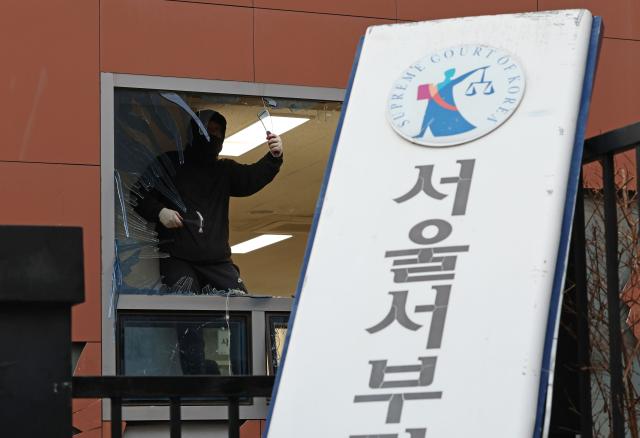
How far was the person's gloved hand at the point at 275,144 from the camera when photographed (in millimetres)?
9062

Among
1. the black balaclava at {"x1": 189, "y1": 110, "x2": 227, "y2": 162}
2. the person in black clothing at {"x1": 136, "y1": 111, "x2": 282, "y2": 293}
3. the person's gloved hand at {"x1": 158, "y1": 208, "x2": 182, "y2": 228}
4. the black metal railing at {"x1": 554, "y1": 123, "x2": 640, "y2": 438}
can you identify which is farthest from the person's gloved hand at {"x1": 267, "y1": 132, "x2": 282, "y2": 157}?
the black metal railing at {"x1": 554, "y1": 123, "x2": 640, "y2": 438}

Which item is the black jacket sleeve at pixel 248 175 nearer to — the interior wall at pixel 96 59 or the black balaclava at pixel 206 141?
the black balaclava at pixel 206 141

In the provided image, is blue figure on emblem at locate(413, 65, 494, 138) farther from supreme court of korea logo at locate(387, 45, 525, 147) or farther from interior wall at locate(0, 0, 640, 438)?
interior wall at locate(0, 0, 640, 438)

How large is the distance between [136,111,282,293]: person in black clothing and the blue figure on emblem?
476 centimetres

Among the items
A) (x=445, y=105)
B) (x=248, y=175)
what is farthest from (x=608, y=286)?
(x=248, y=175)

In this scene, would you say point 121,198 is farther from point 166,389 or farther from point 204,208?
point 166,389

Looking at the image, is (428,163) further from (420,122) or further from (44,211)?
(44,211)

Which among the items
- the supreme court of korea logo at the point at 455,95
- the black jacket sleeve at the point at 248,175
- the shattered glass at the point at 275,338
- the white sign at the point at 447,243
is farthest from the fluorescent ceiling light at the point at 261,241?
the white sign at the point at 447,243

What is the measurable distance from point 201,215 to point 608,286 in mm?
5406

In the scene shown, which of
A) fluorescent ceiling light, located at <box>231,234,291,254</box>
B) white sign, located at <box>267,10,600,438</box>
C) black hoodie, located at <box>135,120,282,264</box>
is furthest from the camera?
fluorescent ceiling light, located at <box>231,234,291,254</box>

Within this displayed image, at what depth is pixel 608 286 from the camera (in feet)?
13.1

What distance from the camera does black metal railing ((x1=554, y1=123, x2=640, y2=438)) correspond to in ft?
13.0

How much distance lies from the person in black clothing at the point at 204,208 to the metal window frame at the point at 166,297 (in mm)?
192

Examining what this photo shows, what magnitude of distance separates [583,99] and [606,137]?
0.20 meters
